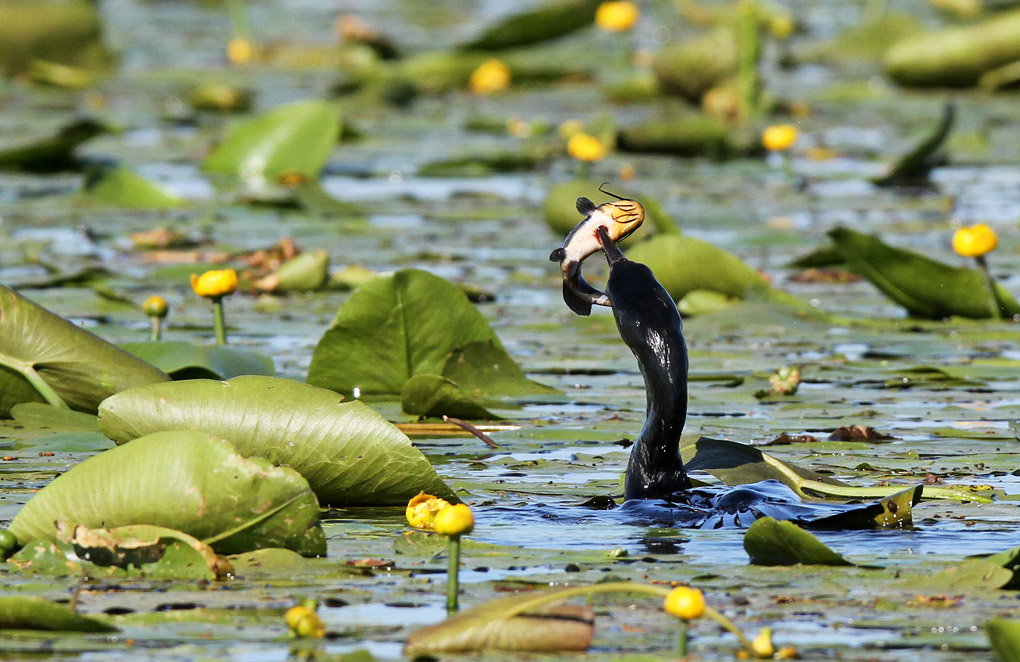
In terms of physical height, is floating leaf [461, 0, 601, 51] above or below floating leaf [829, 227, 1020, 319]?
above

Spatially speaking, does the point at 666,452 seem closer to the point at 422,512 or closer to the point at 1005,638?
the point at 422,512

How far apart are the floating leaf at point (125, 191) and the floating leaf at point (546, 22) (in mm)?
3930

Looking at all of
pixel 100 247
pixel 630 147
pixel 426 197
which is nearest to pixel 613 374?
pixel 100 247

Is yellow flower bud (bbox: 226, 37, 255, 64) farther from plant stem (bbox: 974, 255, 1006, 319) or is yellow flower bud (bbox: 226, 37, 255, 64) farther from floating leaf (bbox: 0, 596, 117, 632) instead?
floating leaf (bbox: 0, 596, 117, 632)

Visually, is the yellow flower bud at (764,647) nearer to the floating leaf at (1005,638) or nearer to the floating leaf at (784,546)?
the floating leaf at (1005,638)

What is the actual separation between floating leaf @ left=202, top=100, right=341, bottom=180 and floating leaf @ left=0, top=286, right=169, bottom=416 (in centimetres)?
447

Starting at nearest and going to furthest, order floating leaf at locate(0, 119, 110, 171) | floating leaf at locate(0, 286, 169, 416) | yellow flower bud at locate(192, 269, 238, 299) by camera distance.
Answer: floating leaf at locate(0, 286, 169, 416) < yellow flower bud at locate(192, 269, 238, 299) < floating leaf at locate(0, 119, 110, 171)

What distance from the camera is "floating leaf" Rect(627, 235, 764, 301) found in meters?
5.25

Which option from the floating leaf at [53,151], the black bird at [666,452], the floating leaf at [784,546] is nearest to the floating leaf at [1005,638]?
the floating leaf at [784,546]

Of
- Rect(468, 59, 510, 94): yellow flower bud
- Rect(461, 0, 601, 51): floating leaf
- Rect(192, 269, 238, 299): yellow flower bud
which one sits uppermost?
Rect(461, 0, 601, 51): floating leaf

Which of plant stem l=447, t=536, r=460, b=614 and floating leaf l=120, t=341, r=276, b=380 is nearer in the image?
plant stem l=447, t=536, r=460, b=614

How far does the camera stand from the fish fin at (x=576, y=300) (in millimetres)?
3193

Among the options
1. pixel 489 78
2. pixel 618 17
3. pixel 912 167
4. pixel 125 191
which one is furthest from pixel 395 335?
pixel 489 78

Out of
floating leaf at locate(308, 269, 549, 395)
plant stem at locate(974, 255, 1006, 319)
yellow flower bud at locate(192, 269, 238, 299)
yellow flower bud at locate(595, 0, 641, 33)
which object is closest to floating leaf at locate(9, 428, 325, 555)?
floating leaf at locate(308, 269, 549, 395)
